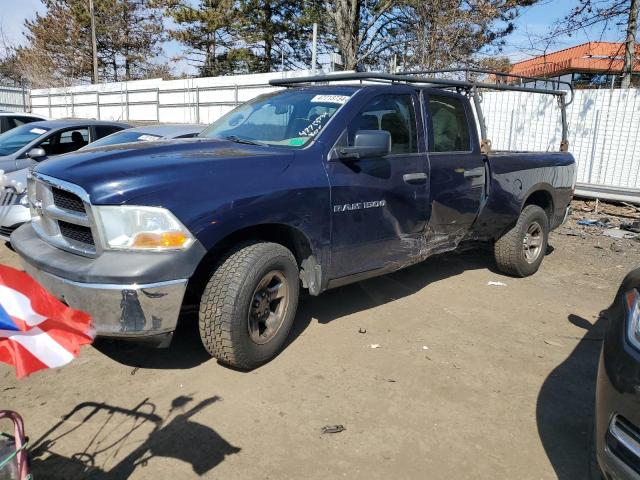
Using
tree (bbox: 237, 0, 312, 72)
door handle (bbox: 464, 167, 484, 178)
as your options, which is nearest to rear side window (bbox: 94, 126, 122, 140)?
door handle (bbox: 464, 167, 484, 178)

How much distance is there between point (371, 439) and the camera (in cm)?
285

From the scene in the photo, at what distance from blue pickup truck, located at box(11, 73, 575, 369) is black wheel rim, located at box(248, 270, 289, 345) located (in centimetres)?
1

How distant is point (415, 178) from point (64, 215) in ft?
8.81

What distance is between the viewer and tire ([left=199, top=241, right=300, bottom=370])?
10.4 feet

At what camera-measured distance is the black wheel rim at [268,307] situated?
3.42 m

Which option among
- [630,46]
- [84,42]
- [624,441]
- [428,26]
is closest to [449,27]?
[428,26]

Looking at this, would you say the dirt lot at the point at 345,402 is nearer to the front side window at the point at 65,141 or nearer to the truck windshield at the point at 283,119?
the truck windshield at the point at 283,119

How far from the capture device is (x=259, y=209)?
10.7ft

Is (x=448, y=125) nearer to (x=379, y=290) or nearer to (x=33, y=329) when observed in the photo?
(x=379, y=290)

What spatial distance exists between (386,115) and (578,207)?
7991 millimetres

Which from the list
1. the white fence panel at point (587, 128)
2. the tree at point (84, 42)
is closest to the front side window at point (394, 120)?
the white fence panel at point (587, 128)

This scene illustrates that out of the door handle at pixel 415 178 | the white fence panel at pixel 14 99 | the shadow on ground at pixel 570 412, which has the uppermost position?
the white fence panel at pixel 14 99

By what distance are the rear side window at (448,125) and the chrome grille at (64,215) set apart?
2.93m

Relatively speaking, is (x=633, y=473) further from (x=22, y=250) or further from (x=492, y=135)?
(x=492, y=135)
